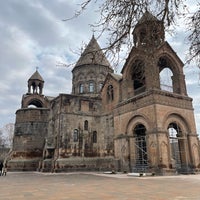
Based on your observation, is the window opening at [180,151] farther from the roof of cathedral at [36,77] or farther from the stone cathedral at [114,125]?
the roof of cathedral at [36,77]

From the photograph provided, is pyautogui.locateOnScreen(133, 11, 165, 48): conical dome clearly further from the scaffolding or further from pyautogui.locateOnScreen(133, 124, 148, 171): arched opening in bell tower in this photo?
the scaffolding

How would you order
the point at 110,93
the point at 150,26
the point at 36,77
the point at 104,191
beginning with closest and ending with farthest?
1. the point at 150,26
2. the point at 104,191
3. the point at 110,93
4. the point at 36,77

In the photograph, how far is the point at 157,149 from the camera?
55.8 ft

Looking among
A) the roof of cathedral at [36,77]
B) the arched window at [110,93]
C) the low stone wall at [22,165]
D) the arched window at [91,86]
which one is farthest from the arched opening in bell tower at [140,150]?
the roof of cathedral at [36,77]

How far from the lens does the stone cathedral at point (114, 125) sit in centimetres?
1814

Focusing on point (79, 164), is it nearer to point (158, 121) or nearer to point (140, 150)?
point (140, 150)

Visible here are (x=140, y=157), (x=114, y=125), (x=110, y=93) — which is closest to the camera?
(x=140, y=157)

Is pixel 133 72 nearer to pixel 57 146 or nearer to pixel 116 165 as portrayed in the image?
pixel 116 165

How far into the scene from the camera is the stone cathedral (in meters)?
18.1

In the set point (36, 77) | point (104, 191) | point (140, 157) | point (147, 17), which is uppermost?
point (36, 77)

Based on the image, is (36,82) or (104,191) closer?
(104,191)

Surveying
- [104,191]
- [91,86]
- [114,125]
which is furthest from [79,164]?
[104,191]

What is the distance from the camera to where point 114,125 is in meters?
22.6

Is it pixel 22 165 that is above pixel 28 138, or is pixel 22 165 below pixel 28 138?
below
